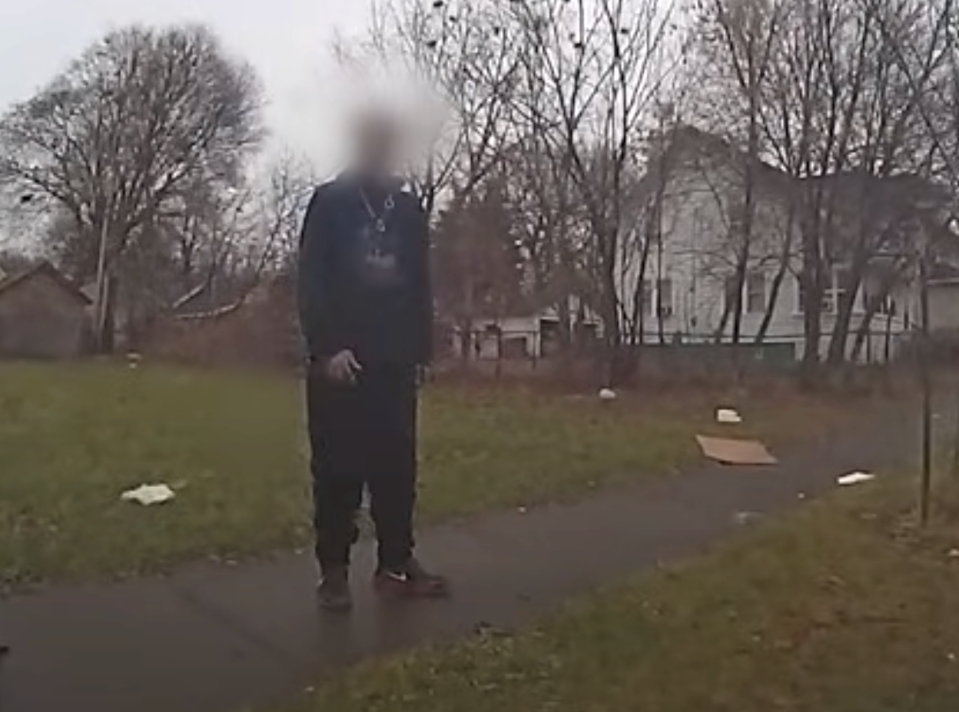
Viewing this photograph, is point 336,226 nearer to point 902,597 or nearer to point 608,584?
point 608,584

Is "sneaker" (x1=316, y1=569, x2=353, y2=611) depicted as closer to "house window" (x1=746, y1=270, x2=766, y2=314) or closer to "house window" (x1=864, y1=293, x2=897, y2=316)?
"house window" (x1=864, y1=293, x2=897, y2=316)

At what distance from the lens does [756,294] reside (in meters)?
40.7

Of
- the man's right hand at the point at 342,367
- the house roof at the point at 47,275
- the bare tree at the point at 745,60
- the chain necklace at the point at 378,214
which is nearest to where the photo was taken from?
the man's right hand at the point at 342,367

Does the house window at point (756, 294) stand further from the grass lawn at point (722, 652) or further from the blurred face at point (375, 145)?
the blurred face at point (375, 145)

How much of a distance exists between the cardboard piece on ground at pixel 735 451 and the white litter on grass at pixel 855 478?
1.05 meters

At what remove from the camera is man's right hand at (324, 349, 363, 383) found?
17.2 feet

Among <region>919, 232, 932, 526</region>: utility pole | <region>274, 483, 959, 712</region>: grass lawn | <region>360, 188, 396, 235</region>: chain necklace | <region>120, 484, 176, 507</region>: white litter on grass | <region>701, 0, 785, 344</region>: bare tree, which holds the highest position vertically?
<region>701, 0, 785, 344</region>: bare tree

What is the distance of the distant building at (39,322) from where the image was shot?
40.7 meters

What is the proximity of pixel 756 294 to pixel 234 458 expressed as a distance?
31532mm

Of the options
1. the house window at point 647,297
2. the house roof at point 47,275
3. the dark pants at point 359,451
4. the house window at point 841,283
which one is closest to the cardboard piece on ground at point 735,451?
the dark pants at point 359,451

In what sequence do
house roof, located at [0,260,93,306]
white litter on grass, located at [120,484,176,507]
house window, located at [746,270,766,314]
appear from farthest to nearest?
1. house roof, located at [0,260,93,306]
2. house window, located at [746,270,766,314]
3. white litter on grass, located at [120,484,176,507]

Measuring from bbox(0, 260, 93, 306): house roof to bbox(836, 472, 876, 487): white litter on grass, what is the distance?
36.2 m

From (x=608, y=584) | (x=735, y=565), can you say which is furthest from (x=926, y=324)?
(x=608, y=584)

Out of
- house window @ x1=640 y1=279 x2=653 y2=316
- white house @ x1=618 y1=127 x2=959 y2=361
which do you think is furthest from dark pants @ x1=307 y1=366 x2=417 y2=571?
house window @ x1=640 y1=279 x2=653 y2=316
